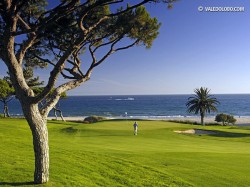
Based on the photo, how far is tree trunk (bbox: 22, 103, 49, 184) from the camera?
9211 mm

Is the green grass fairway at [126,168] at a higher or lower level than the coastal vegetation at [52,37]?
lower

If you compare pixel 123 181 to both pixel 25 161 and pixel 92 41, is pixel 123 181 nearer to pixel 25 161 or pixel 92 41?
pixel 25 161

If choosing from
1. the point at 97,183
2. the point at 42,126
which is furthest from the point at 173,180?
the point at 42,126

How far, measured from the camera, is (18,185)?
9.95 m

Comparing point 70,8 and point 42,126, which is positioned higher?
point 70,8

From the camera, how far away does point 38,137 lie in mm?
9398

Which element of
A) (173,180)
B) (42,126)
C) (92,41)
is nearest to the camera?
(42,126)

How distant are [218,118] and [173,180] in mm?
61071

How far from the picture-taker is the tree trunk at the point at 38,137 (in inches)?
363

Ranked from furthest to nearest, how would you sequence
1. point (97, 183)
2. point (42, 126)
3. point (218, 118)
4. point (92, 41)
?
point (218, 118) < point (92, 41) < point (97, 183) < point (42, 126)

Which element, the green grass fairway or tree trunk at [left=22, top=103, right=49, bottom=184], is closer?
tree trunk at [left=22, top=103, right=49, bottom=184]

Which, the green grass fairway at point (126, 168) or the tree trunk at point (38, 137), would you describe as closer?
the tree trunk at point (38, 137)

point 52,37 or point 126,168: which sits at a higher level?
point 52,37

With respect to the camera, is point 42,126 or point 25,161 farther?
point 25,161
